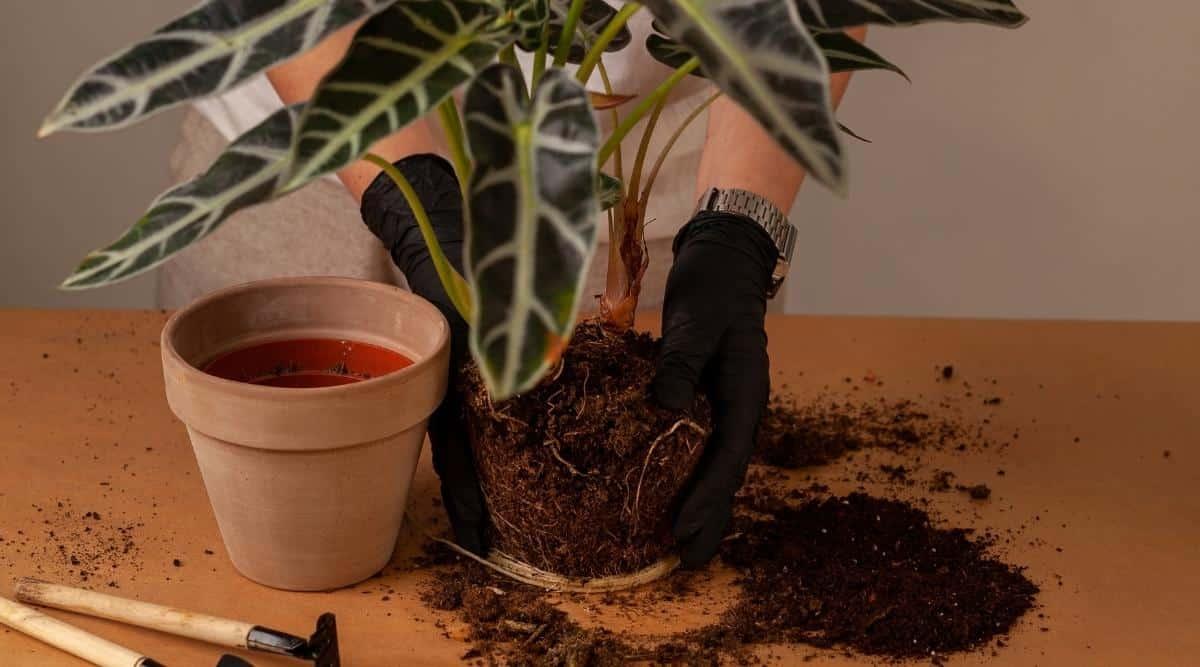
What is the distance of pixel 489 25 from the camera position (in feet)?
2.76

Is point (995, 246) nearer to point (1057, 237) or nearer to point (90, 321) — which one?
point (1057, 237)

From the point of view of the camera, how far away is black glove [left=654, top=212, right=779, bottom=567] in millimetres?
1054

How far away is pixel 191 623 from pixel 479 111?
1.44 ft

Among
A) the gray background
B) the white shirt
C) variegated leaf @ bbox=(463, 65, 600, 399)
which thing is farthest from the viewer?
the gray background

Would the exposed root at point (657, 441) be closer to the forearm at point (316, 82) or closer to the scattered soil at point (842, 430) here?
the scattered soil at point (842, 430)

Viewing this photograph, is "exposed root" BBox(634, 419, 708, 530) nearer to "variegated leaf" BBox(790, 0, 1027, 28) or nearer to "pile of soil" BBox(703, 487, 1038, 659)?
"pile of soil" BBox(703, 487, 1038, 659)

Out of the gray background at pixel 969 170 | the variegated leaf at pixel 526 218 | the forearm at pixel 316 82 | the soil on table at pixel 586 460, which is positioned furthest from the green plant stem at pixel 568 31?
the gray background at pixel 969 170

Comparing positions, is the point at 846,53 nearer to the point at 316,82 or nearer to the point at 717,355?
the point at 717,355

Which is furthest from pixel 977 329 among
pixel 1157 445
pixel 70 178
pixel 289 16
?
pixel 70 178

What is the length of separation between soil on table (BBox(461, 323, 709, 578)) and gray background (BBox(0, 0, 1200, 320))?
1573 millimetres

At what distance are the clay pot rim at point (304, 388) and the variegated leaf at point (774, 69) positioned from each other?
0.36m

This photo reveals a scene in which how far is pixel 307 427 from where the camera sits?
3.11 feet

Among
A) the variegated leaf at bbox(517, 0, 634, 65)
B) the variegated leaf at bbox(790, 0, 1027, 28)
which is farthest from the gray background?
the variegated leaf at bbox(790, 0, 1027, 28)

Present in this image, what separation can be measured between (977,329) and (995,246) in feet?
3.61
